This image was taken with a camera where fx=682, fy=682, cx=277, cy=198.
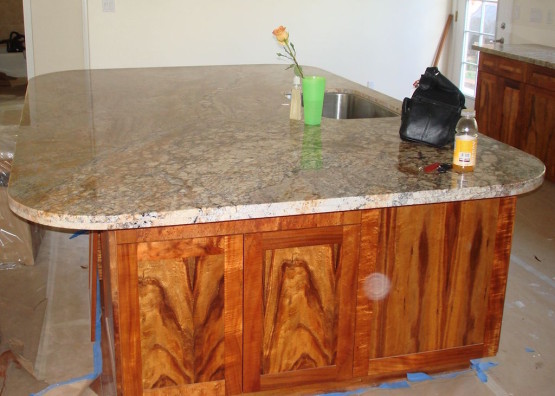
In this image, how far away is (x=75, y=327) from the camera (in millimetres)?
2826

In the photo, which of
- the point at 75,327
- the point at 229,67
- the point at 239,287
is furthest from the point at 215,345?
the point at 229,67

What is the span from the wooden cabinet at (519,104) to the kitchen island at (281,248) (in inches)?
88.6

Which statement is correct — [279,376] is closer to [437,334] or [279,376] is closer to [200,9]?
[437,334]

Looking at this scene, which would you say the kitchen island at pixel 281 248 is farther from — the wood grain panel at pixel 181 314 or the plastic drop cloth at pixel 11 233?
the plastic drop cloth at pixel 11 233

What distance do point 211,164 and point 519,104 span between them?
3180 mm

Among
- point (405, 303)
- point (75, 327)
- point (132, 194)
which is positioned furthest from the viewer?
point (75, 327)

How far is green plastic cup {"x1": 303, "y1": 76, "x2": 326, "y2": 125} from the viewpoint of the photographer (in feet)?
7.91

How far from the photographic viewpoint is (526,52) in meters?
4.63

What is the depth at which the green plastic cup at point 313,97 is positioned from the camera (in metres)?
2.41

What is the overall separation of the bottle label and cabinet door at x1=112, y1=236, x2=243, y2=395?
68 cm

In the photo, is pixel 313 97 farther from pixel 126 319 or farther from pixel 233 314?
pixel 126 319

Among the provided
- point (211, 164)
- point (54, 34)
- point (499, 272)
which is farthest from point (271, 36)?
point (499, 272)

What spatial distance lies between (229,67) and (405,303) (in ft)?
7.03

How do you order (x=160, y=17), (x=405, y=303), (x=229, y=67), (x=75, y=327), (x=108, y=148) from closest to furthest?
(x=405, y=303) → (x=108, y=148) → (x=75, y=327) → (x=229, y=67) → (x=160, y=17)
